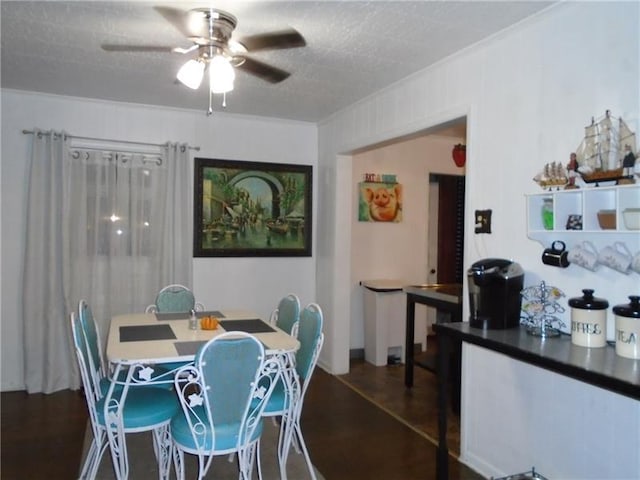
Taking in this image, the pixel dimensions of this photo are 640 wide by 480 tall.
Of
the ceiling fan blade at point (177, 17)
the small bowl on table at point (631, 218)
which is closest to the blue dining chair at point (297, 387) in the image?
the small bowl on table at point (631, 218)

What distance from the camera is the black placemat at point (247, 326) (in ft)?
9.40

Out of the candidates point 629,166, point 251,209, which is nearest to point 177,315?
point 251,209

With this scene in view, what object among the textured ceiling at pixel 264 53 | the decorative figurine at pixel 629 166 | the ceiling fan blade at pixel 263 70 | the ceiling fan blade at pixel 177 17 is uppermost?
the textured ceiling at pixel 264 53

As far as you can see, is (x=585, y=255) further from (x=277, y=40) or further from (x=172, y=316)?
(x=172, y=316)

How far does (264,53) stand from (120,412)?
2215mm

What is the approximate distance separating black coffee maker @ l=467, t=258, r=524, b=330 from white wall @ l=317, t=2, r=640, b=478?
133 mm

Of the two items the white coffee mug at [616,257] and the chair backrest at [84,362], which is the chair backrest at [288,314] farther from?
the white coffee mug at [616,257]

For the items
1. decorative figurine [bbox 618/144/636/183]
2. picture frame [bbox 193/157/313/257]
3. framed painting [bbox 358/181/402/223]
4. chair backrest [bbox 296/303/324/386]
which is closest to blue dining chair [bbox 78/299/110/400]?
chair backrest [bbox 296/303/324/386]

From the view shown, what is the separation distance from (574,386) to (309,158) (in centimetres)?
335

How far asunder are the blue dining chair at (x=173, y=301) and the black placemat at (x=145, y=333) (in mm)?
695

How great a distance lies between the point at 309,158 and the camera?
4.88 m

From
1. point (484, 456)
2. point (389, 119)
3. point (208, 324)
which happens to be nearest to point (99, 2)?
point (208, 324)

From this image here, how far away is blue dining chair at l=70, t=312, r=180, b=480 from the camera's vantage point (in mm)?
2248

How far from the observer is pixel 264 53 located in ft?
9.83
